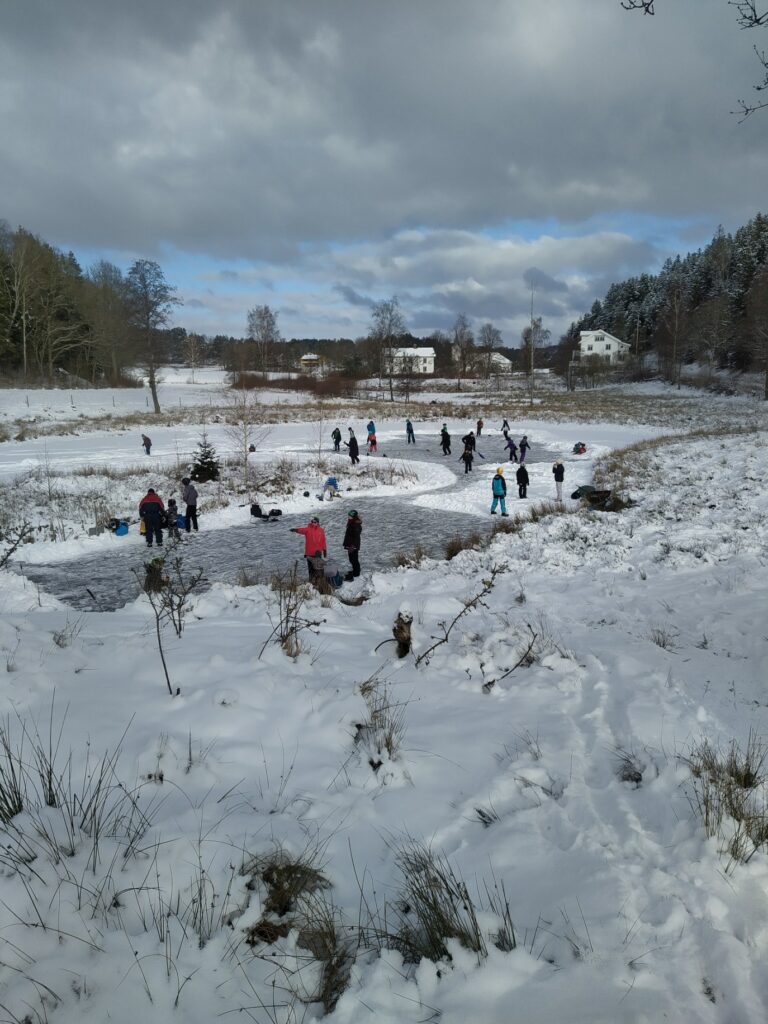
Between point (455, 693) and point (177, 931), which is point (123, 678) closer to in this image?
point (177, 931)

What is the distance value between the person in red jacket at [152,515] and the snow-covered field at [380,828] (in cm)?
790

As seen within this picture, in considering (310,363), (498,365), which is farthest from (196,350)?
(498,365)

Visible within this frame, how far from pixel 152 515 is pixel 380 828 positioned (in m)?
12.2

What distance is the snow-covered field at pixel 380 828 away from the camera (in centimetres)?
182

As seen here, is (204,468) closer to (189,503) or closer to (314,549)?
(189,503)

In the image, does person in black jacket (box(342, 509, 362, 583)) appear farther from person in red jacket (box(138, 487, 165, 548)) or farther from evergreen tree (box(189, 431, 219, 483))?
evergreen tree (box(189, 431, 219, 483))

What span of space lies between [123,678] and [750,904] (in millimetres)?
4108

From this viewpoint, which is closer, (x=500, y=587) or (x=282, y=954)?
(x=282, y=954)

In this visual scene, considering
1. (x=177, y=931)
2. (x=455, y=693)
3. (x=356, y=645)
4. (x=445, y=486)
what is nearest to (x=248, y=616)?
(x=356, y=645)

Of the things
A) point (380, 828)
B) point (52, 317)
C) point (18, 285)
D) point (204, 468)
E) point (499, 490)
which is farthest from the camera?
point (52, 317)

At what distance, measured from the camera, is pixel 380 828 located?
264 cm

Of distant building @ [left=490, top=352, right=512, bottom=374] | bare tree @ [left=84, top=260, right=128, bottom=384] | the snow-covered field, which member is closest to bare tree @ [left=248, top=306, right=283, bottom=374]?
bare tree @ [left=84, top=260, right=128, bottom=384]

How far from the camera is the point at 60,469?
68.5ft

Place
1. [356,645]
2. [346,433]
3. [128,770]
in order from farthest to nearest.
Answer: [346,433]
[356,645]
[128,770]
